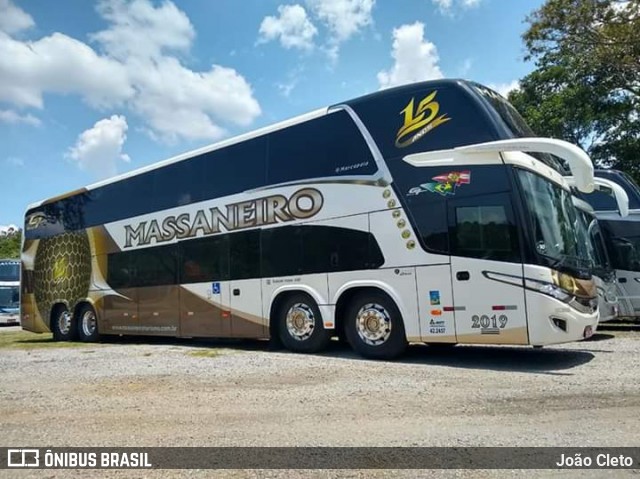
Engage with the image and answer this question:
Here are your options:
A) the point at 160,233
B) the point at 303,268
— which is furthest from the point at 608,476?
the point at 160,233

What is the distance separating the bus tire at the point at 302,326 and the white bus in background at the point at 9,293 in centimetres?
2557

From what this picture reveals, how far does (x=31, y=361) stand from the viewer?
10570 millimetres

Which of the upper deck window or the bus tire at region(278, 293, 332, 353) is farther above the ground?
the upper deck window

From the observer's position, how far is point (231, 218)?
11.4m

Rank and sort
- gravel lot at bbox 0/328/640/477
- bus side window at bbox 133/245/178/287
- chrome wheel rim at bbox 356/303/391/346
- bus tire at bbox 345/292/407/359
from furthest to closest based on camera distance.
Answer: bus side window at bbox 133/245/178/287, chrome wheel rim at bbox 356/303/391/346, bus tire at bbox 345/292/407/359, gravel lot at bbox 0/328/640/477

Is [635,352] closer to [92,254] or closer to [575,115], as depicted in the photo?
[92,254]

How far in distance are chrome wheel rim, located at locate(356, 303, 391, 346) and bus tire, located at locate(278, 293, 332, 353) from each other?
67cm

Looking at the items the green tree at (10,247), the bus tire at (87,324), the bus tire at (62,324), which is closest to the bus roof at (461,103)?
the bus tire at (87,324)

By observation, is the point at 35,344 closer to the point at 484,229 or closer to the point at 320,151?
the point at 320,151

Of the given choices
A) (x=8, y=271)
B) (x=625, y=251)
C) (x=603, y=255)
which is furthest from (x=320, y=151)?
(x=8, y=271)

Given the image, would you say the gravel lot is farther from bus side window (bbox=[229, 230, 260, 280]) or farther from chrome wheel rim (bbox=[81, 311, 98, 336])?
chrome wheel rim (bbox=[81, 311, 98, 336])

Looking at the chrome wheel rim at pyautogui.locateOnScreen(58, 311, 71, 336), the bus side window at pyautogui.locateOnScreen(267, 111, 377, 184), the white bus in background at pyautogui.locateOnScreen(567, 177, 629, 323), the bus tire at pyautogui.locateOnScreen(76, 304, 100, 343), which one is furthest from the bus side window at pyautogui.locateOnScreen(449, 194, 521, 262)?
the chrome wheel rim at pyautogui.locateOnScreen(58, 311, 71, 336)

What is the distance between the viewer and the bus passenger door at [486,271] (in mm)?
7684

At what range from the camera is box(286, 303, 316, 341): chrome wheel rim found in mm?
10062
